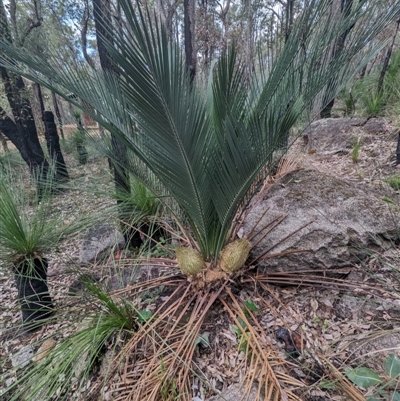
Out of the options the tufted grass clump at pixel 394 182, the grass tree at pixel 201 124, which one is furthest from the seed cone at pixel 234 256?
the tufted grass clump at pixel 394 182

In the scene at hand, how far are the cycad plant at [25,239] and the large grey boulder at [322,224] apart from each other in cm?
129

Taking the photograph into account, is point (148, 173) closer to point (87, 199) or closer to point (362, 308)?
point (87, 199)

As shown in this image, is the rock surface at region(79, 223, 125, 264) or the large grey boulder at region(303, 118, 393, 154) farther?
the large grey boulder at region(303, 118, 393, 154)

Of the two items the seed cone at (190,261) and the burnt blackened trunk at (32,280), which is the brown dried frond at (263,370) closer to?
the seed cone at (190,261)

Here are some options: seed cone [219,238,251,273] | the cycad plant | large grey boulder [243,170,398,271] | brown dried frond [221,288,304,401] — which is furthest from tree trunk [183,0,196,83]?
brown dried frond [221,288,304,401]

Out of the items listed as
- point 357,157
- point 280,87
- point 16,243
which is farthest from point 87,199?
point 357,157

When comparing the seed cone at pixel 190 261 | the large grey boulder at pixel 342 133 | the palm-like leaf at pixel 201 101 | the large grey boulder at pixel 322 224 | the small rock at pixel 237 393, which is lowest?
the small rock at pixel 237 393

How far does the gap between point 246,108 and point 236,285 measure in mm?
1004

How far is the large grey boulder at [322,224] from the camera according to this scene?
1.36 m

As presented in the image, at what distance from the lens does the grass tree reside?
32.1 inches

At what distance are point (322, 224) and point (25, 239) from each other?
1.73 metres

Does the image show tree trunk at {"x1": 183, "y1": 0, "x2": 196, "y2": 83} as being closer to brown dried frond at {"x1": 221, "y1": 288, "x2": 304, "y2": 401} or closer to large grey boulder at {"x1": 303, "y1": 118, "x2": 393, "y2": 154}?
large grey boulder at {"x1": 303, "y1": 118, "x2": 393, "y2": 154}

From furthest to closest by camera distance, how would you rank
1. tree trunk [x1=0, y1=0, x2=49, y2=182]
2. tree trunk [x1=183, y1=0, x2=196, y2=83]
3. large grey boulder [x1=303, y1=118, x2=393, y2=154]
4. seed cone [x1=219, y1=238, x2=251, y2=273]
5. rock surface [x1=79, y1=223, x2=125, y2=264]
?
tree trunk [x1=183, y1=0, x2=196, y2=83]
tree trunk [x1=0, y1=0, x2=49, y2=182]
large grey boulder [x1=303, y1=118, x2=393, y2=154]
rock surface [x1=79, y1=223, x2=125, y2=264]
seed cone [x1=219, y1=238, x2=251, y2=273]

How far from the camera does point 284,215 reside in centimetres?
153
